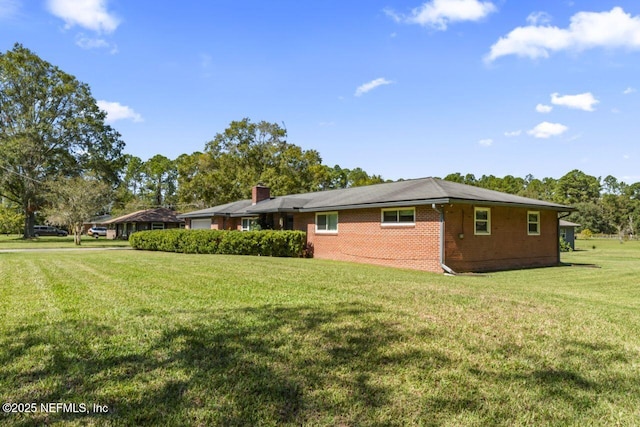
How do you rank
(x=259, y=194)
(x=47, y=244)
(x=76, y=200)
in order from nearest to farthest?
(x=259, y=194)
(x=47, y=244)
(x=76, y=200)

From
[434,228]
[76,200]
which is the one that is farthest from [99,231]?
[434,228]

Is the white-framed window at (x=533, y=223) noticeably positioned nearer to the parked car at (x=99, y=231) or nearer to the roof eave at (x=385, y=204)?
the roof eave at (x=385, y=204)

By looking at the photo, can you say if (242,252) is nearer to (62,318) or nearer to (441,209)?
(441,209)

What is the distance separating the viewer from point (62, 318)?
16.9ft

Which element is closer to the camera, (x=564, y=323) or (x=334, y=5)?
(x=564, y=323)

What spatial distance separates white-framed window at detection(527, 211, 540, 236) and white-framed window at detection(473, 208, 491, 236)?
290 centimetres

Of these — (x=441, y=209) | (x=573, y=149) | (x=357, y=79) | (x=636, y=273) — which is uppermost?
(x=357, y=79)

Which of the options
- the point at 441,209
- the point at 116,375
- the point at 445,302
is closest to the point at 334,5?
the point at 441,209

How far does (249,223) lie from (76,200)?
678 inches

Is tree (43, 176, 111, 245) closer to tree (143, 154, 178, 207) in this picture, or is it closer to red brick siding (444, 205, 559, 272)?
red brick siding (444, 205, 559, 272)

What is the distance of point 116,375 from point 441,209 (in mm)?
11438

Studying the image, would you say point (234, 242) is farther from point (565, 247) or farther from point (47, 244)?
point (565, 247)

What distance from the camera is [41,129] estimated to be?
36.0 meters

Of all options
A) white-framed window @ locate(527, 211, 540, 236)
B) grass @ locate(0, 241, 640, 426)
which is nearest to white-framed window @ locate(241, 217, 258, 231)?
white-framed window @ locate(527, 211, 540, 236)
